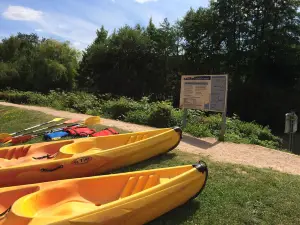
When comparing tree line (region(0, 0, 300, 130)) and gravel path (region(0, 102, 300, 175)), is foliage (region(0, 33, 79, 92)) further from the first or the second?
gravel path (region(0, 102, 300, 175))

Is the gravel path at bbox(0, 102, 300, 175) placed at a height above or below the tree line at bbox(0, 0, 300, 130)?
below

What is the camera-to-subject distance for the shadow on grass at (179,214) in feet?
13.6

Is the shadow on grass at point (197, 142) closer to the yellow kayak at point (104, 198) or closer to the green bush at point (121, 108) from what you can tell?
the yellow kayak at point (104, 198)

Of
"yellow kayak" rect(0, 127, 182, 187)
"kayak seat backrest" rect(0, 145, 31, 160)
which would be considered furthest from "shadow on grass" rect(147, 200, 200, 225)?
"kayak seat backrest" rect(0, 145, 31, 160)

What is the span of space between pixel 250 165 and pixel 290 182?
3.34ft

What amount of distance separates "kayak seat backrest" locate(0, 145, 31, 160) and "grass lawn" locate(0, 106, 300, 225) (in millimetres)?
2009

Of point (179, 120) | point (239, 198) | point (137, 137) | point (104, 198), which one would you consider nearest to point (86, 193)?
point (104, 198)

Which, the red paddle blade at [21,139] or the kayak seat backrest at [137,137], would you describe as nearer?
the kayak seat backrest at [137,137]

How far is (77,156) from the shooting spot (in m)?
5.61

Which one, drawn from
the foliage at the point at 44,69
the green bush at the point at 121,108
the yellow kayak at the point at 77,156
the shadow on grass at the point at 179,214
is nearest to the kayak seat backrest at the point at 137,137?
the yellow kayak at the point at 77,156

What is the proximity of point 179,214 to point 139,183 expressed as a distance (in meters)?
0.63

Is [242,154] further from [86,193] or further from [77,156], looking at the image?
[86,193]

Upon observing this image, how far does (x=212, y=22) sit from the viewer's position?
31484 mm

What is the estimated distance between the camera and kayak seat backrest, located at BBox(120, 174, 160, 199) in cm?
447
